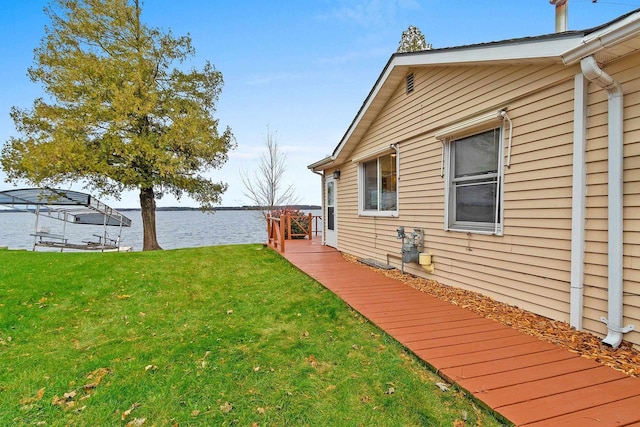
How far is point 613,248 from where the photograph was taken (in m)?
2.78

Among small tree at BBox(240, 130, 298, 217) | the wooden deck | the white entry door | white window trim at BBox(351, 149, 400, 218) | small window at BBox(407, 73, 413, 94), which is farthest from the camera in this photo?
small tree at BBox(240, 130, 298, 217)

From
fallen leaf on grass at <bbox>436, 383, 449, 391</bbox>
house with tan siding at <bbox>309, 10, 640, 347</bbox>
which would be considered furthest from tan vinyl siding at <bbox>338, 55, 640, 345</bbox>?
fallen leaf on grass at <bbox>436, 383, 449, 391</bbox>

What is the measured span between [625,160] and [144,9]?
14741 millimetres

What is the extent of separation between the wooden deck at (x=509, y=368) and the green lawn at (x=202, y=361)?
0.17 metres

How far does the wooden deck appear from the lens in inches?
76.5

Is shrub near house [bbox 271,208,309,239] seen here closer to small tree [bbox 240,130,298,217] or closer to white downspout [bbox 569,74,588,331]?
small tree [bbox 240,130,298,217]

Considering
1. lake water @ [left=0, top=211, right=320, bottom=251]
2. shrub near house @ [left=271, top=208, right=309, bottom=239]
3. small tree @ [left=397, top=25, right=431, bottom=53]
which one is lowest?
lake water @ [left=0, top=211, right=320, bottom=251]

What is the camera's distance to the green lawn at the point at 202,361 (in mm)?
2154

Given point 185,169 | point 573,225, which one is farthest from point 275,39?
point 573,225

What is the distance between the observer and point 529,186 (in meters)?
3.67

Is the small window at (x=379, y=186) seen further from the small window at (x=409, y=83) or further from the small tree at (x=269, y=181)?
the small tree at (x=269, y=181)

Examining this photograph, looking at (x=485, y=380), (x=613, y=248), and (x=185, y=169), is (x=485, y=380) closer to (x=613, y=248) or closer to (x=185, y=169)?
(x=613, y=248)

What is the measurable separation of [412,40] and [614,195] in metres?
13.9

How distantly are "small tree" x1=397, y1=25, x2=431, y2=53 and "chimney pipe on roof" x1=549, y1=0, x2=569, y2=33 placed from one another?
10.9 metres
